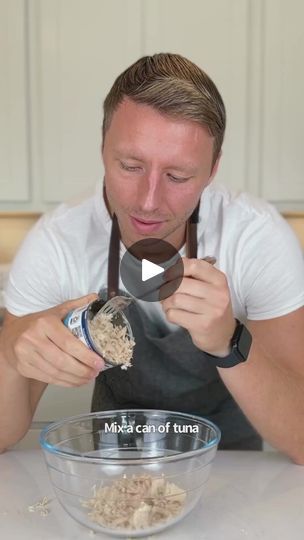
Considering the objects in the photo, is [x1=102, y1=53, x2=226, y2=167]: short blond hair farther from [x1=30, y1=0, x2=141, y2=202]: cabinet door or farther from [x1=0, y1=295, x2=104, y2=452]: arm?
[x1=30, y1=0, x2=141, y2=202]: cabinet door

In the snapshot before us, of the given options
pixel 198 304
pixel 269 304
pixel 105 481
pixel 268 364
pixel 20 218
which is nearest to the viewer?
pixel 105 481

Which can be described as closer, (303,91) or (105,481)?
(105,481)

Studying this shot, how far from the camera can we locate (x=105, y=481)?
2.70ft

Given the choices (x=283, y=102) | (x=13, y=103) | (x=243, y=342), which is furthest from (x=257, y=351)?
(x=13, y=103)

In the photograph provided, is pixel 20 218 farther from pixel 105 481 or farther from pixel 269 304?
pixel 105 481

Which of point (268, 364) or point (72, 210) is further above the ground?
point (72, 210)

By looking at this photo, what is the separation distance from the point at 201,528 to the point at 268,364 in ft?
1.06

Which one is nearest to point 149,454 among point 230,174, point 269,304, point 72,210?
point 269,304

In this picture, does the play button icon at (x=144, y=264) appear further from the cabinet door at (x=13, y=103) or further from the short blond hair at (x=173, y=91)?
the cabinet door at (x=13, y=103)

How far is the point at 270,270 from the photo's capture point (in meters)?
1.25

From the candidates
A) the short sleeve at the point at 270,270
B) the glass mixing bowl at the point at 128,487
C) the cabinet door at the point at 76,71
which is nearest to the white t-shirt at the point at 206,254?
the short sleeve at the point at 270,270

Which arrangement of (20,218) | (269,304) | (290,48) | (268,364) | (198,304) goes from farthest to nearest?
1. (20,218)
2. (290,48)
3. (269,304)
4. (268,364)
5. (198,304)

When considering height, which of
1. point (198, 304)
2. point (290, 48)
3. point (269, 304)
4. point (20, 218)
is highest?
point (290, 48)

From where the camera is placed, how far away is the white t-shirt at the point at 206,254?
125 cm
